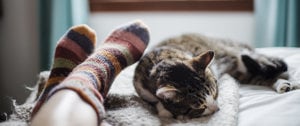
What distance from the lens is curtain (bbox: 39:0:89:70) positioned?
194cm

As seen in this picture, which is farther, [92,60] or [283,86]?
[283,86]

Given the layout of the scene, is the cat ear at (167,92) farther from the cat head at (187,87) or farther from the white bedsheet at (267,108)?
the white bedsheet at (267,108)

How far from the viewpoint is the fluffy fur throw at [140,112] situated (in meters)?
0.88

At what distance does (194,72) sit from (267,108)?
0.67 feet

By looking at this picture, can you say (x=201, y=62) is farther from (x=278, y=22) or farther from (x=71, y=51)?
(x=278, y=22)

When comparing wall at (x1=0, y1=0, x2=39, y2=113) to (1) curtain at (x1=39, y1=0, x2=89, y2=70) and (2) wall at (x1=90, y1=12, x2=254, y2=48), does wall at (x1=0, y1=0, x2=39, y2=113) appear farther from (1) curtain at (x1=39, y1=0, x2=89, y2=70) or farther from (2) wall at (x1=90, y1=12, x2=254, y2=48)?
(2) wall at (x1=90, y1=12, x2=254, y2=48)

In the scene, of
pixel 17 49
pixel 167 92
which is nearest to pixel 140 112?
pixel 167 92

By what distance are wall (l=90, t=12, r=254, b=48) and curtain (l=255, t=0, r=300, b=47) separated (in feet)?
0.41

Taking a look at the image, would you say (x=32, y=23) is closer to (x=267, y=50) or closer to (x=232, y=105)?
(x=267, y=50)

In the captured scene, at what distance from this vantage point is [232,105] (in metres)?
0.94

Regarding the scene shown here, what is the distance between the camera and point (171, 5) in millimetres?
1907

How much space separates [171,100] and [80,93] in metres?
0.29

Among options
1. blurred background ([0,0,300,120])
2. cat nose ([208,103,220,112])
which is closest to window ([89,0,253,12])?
blurred background ([0,0,300,120])

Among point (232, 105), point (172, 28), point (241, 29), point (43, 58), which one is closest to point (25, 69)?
point (43, 58)
